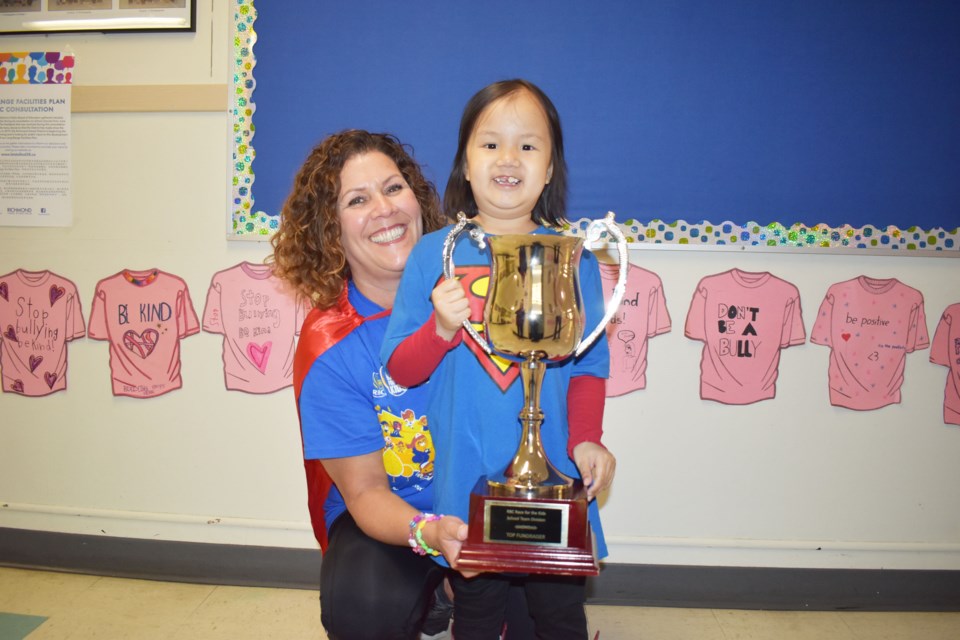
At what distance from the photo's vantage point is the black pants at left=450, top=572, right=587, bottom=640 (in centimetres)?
126

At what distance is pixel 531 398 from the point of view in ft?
3.64

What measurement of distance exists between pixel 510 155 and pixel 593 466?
0.57 metres

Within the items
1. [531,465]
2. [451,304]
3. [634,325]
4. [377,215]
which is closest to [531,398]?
[531,465]

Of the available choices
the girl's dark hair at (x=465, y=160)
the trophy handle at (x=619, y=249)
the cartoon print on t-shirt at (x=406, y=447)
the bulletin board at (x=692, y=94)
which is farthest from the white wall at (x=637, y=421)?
the trophy handle at (x=619, y=249)

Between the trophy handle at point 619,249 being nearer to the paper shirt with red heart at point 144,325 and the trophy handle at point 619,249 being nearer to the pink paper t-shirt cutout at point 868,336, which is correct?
the pink paper t-shirt cutout at point 868,336

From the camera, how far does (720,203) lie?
79.3 inches

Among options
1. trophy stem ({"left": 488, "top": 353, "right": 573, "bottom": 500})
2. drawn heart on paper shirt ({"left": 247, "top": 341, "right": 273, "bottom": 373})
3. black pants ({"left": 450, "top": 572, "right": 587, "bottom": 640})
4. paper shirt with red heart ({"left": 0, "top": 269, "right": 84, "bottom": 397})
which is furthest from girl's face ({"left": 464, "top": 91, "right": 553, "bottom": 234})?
paper shirt with red heart ({"left": 0, "top": 269, "right": 84, "bottom": 397})

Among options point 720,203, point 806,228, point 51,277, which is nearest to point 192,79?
point 51,277

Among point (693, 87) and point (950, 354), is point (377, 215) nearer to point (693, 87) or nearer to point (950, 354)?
point (693, 87)

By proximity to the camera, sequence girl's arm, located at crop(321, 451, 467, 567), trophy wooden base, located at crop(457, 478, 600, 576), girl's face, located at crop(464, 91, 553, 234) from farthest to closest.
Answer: girl's face, located at crop(464, 91, 553, 234) < girl's arm, located at crop(321, 451, 467, 567) < trophy wooden base, located at crop(457, 478, 600, 576)

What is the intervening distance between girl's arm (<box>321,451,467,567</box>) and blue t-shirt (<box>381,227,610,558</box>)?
7 cm

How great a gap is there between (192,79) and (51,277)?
793 millimetres

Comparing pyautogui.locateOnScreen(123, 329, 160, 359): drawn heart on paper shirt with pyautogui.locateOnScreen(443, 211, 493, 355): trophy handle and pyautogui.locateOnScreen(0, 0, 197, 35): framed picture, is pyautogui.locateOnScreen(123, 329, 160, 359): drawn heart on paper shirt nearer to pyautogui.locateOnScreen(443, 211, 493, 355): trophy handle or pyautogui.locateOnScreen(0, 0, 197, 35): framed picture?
pyautogui.locateOnScreen(0, 0, 197, 35): framed picture

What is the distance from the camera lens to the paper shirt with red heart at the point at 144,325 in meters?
2.18
